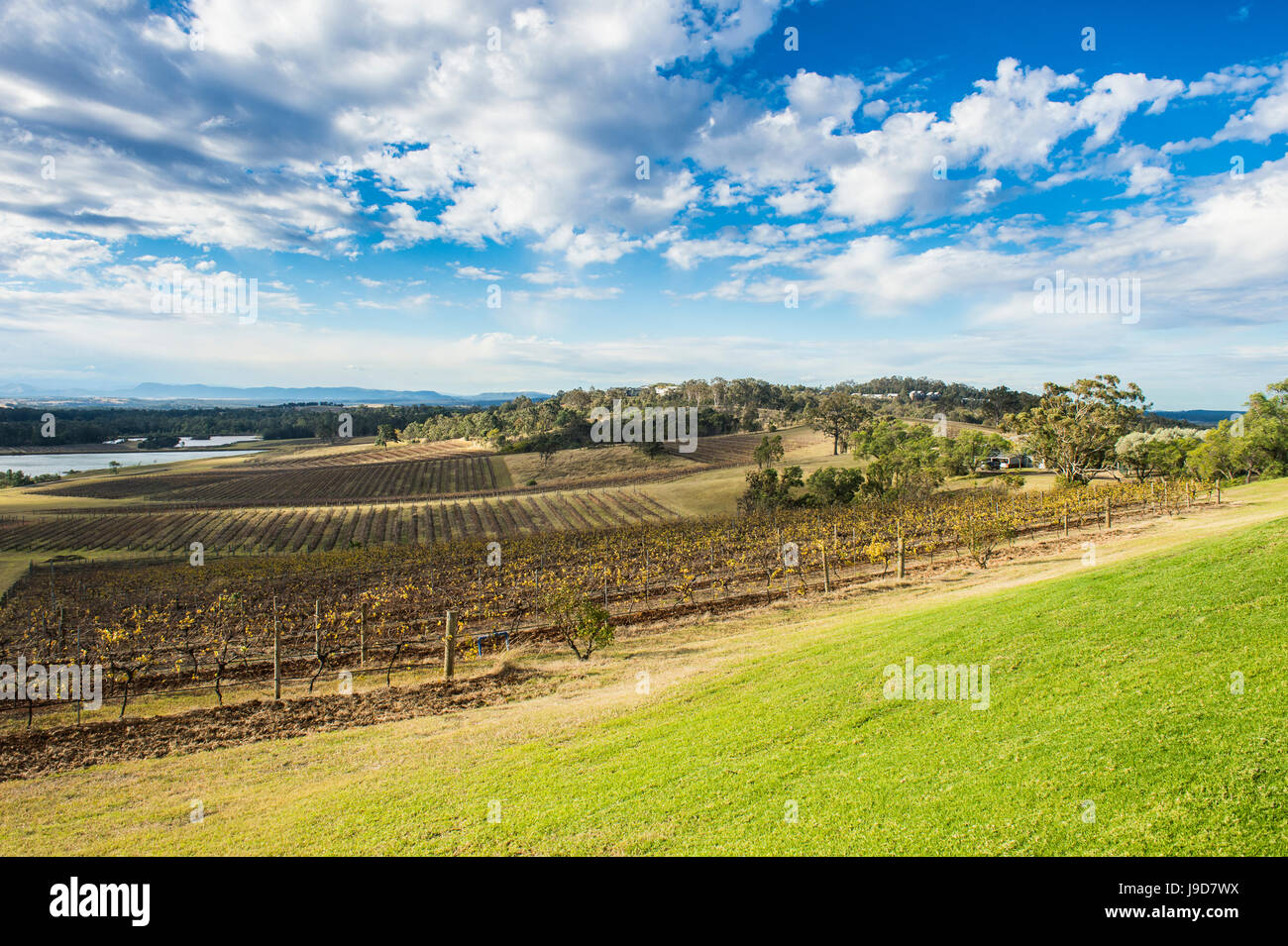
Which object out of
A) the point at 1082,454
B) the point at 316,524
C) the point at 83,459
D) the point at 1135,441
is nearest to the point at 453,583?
the point at 316,524

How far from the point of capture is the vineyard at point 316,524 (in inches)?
2409

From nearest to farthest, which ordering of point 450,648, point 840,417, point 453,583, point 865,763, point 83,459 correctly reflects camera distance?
point 865,763
point 450,648
point 453,583
point 840,417
point 83,459

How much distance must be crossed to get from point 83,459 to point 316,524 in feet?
479

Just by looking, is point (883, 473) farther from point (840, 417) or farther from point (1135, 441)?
point (840, 417)

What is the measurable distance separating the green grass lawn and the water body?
159334mm

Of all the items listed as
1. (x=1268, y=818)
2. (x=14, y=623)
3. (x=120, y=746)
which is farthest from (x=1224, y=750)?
(x=14, y=623)

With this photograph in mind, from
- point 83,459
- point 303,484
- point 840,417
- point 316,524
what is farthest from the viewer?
point 83,459

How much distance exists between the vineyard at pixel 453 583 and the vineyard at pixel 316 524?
11845 mm

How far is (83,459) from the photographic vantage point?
160 meters

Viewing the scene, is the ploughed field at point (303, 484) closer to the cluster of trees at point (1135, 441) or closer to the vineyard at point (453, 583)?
the vineyard at point (453, 583)

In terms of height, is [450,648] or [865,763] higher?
[865,763]

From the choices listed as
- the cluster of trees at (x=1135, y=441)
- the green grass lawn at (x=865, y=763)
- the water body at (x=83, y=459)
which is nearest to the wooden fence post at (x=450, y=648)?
the green grass lawn at (x=865, y=763)
